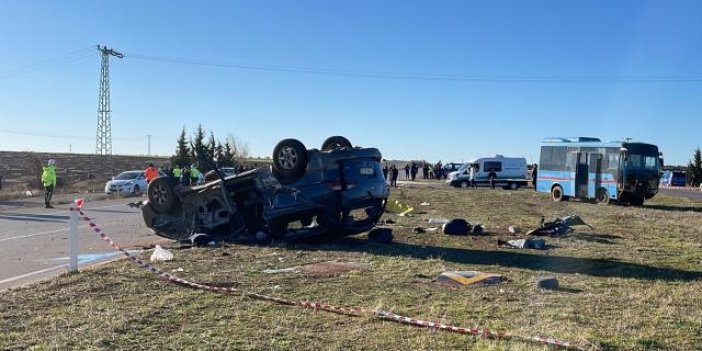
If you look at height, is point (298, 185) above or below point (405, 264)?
above

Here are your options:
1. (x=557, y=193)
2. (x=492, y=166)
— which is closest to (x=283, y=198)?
(x=557, y=193)

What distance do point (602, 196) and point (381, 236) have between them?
16.3m

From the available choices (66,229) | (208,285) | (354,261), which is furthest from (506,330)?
(66,229)

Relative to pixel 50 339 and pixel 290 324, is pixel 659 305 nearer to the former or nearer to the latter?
pixel 290 324

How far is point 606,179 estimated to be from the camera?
2447 centimetres

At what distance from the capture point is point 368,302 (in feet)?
20.2

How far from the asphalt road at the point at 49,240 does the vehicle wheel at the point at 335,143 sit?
392 centimetres

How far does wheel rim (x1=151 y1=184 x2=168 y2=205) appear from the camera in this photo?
36.7 ft

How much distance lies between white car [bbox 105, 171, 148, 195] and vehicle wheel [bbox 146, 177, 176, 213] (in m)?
20.7

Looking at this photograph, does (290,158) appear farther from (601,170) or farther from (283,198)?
(601,170)

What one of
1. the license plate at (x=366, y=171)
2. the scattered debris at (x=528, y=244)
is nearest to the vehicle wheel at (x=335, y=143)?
the license plate at (x=366, y=171)

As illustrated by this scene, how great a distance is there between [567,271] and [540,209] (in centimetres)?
1345

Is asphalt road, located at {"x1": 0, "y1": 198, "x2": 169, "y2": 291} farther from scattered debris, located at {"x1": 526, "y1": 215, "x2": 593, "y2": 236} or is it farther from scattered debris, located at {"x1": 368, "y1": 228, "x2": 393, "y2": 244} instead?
scattered debris, located at {"x1": 526, "y1": 215, "x2": 593, "y2": 236}

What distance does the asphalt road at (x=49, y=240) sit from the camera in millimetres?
8781
